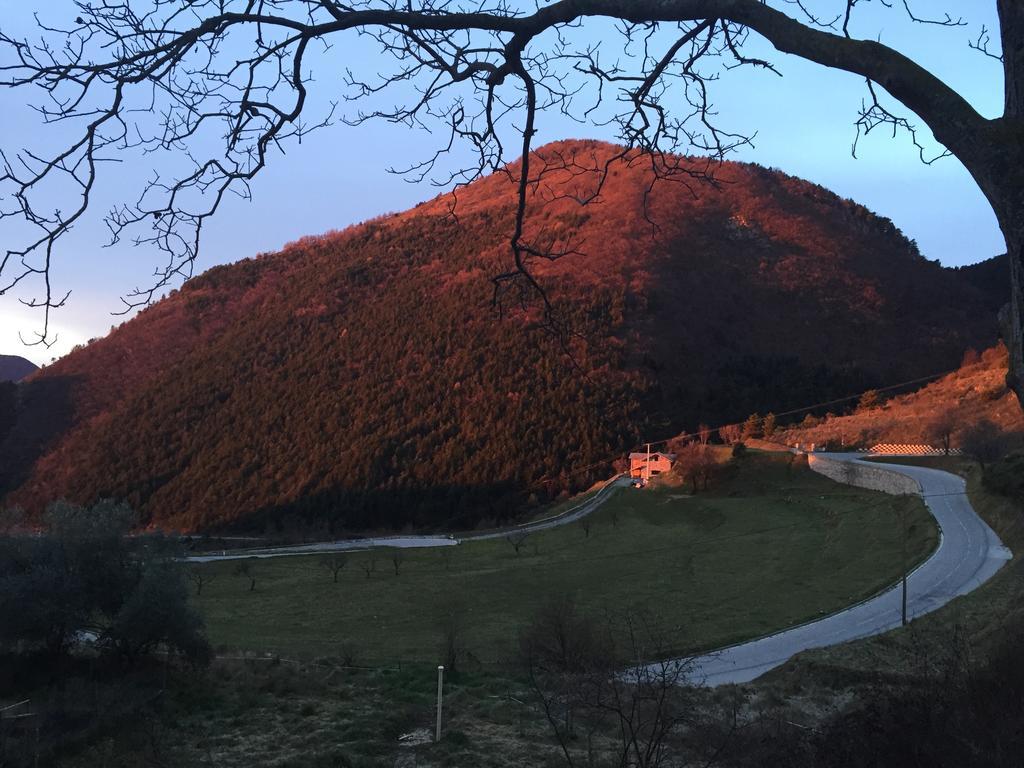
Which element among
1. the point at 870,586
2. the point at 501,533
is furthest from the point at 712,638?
the point at 501,533

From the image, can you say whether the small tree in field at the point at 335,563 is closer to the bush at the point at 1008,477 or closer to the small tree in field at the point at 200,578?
the small tree in field at the point at 200,578

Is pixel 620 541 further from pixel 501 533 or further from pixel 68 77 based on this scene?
pixel 68 77

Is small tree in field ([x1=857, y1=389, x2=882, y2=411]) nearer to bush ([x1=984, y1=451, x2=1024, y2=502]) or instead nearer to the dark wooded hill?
the dark wooded hill

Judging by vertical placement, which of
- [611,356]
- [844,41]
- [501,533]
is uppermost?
[611,356]

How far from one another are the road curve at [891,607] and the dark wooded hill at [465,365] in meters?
30.7

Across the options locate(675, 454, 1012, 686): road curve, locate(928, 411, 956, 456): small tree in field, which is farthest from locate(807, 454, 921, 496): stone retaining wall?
locate(675, 454, 1012, 686): road curve

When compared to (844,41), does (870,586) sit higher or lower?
lower

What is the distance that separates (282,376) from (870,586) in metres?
66.2

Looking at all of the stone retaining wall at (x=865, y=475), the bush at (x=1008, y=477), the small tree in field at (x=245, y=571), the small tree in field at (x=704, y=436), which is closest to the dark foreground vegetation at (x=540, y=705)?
the bush at (x=1008, y=477)

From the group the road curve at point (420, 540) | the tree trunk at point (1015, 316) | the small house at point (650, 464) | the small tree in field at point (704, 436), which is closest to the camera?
the tree trunk at point (1015, 316)

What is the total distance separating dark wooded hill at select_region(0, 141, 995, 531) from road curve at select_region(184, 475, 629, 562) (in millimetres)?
6359

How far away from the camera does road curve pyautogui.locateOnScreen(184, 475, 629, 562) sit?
38.9 meters

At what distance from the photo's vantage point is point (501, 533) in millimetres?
43312

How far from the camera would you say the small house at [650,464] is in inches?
1920
